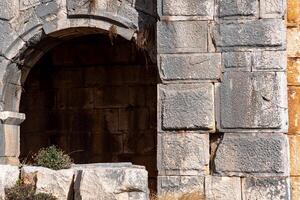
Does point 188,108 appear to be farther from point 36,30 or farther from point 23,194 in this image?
point 36,30

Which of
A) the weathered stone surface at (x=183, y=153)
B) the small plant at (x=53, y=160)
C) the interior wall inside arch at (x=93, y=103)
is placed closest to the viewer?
the small plant at (x=53, y=160)

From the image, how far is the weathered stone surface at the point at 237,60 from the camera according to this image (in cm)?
903

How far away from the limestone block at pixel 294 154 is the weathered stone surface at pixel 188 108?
134cm

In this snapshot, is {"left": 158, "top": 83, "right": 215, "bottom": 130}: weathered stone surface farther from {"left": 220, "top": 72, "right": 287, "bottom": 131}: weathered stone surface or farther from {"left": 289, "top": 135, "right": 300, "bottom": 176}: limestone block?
{"left": 289, "top": 135, "right": 300, "bottom": 176}: limestone block

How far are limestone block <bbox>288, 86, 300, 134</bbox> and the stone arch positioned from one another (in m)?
2.14

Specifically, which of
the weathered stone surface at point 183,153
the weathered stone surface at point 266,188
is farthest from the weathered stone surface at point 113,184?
the weathered stone surface at point 266,188

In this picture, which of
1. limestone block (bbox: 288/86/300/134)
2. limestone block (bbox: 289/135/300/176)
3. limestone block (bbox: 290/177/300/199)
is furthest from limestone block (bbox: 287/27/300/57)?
limestone block (bbox: 290/177/300/199)

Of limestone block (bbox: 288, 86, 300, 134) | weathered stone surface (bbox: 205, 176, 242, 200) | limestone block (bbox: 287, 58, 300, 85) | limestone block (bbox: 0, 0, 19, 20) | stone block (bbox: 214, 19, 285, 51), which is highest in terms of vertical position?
limestone block (bbox: 0, 0, 19, 20)

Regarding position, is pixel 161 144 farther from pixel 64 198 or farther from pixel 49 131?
pixel 49 131

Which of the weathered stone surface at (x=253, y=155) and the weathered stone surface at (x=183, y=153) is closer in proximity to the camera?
the weathered stone surface at (x=253, y=155)

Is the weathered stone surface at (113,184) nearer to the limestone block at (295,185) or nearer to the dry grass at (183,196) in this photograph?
the dry grass at (183,196)

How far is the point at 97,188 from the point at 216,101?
7.72 feet

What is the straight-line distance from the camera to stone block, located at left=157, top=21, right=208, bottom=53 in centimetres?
918

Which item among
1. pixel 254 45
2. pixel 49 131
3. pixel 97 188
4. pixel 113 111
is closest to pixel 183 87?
pixel 254 45
